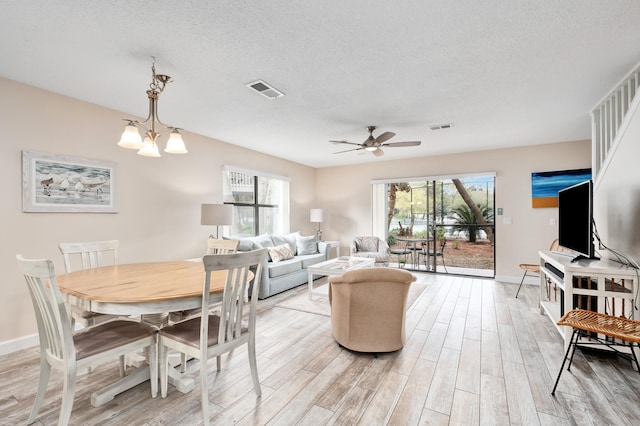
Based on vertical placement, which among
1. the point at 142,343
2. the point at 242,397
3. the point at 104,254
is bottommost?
the point at 242,397

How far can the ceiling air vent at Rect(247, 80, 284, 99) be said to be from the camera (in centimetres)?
272

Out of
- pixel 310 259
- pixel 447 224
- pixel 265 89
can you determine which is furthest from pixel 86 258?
pixel 447 224

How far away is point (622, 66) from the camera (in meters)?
2.45

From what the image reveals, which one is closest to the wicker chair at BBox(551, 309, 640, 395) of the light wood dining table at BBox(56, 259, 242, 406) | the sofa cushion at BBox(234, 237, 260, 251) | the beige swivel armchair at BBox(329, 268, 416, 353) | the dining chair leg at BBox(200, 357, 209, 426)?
the beige swivel armchair at BBox(329, 268, 416, 353)

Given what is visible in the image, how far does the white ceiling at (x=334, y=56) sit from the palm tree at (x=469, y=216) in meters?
2.29

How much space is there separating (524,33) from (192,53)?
2.42m

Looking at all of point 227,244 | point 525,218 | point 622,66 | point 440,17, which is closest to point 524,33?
point 440,17

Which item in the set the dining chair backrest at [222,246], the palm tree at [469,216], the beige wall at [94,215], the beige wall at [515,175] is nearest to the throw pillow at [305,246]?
the beige wall at [94,215]

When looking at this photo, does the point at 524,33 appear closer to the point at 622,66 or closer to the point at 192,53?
the point at 622,66

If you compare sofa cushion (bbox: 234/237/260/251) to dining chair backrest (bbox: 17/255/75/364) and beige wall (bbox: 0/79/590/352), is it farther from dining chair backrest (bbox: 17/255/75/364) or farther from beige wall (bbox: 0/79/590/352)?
dining chair backrest (bbox: 17/255/75/364)

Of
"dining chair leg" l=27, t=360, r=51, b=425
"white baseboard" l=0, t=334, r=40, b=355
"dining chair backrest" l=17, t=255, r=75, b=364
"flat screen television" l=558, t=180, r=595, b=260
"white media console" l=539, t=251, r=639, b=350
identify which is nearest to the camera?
"dining chair backrest" l=17, t=255, r=75, b=364

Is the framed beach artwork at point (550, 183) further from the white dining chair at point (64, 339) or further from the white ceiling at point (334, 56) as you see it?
the white dining chair at point (64, 339)

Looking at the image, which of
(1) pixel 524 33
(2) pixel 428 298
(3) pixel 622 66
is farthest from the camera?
(2) pixel 428 298

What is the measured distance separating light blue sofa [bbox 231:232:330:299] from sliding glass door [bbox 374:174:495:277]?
1.97 meters
